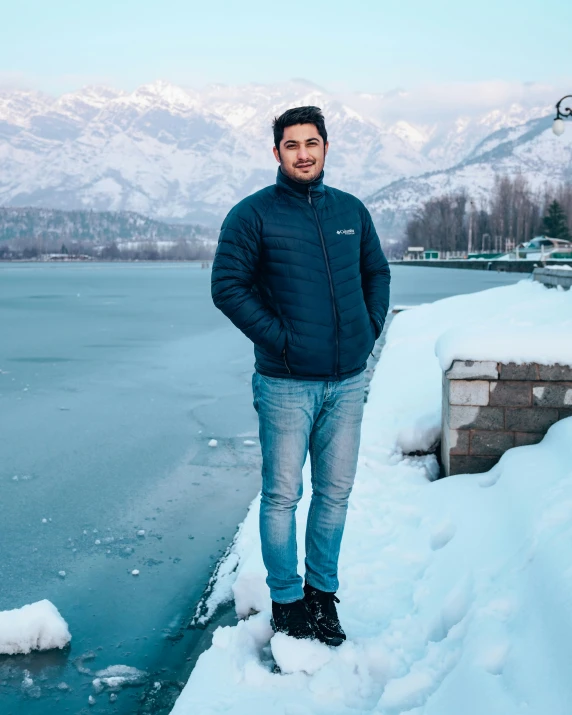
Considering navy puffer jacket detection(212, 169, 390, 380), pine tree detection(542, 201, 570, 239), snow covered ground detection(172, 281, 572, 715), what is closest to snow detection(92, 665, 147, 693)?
snow covered ground detection(172, 281, 572, 715)

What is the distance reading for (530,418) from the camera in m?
4.64

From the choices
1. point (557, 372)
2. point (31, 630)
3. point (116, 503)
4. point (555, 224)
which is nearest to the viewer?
point (31, 630)

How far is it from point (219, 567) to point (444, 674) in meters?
2.11

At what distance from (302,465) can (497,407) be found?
2165 millimetres

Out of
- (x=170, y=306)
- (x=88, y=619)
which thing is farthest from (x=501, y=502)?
(x=170, y=306)

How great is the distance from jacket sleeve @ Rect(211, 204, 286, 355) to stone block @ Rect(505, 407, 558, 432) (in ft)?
7.95

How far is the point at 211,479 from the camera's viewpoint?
6.42 meters

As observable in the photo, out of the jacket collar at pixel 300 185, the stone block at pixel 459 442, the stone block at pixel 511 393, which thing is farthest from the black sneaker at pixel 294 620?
the stone block at pixel 511 393

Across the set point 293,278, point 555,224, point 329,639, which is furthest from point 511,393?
point 555,224

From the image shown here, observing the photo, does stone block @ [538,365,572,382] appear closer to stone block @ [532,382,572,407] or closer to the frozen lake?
stone block @ [532,382,572,407]

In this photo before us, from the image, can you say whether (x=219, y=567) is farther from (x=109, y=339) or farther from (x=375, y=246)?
(x=109, y=339)

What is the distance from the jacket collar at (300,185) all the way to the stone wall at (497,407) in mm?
2204

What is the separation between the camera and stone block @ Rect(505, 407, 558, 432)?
462 centimetres

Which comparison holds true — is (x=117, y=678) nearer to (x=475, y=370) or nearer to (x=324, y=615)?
(x=324, y=615)
